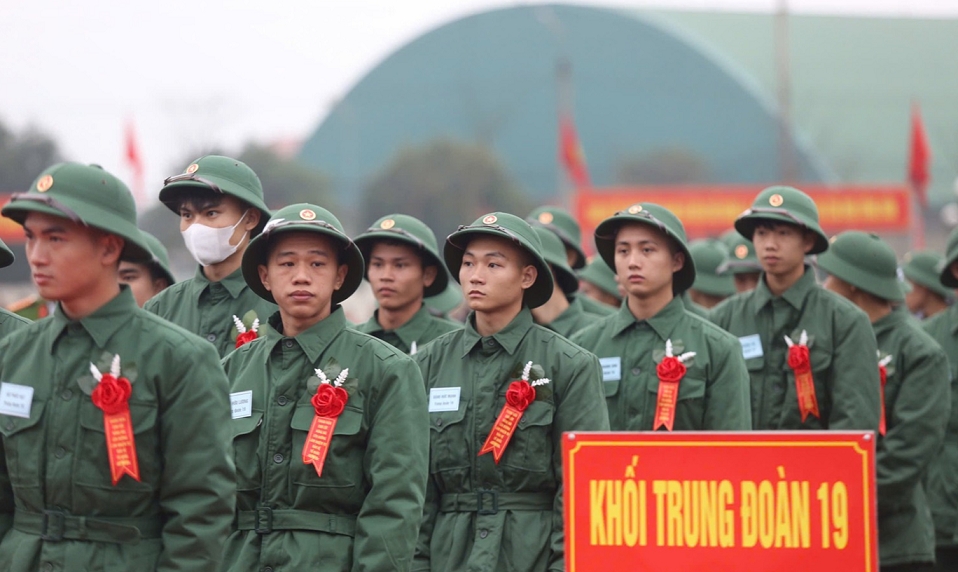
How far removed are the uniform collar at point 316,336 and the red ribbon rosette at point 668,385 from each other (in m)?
2.16

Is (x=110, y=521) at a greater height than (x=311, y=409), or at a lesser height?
lesser

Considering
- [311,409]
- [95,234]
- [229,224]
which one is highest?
[229,224]

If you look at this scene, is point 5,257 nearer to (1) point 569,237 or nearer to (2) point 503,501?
(2) point 503,501

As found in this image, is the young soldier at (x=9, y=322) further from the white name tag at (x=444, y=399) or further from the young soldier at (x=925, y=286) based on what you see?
the young soldier at (x=925, y=286)

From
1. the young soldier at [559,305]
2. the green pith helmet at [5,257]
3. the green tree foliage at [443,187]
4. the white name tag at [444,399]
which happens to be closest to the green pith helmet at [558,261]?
the young soldier at [559,305]

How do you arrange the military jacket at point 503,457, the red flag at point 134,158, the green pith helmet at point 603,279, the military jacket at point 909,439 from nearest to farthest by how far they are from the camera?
the military jacket at point 503,457
the military jacket at point 909,439
the green pith helmet at point 603,279
the red flag at point 134,158

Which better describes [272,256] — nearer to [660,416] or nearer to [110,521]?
[110,521]

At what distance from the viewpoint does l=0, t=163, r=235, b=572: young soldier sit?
475 cm

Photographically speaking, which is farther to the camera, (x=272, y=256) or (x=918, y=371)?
(x=918, y=371)

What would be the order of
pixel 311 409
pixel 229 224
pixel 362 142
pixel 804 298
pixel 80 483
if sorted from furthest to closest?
pixel 362 142 < pixel 804 298 < pixel 229 224 < pixel 311 409 < pixel 80 483

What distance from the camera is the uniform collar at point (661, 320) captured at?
7.73 metres

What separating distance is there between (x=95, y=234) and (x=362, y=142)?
227 feet

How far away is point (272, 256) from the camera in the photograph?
601cm

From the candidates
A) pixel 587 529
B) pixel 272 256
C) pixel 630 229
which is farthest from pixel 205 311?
pixel 587 529
